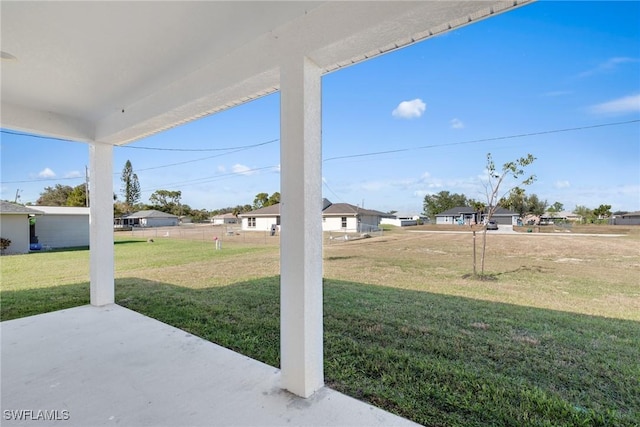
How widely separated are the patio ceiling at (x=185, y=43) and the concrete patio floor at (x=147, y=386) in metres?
1.78

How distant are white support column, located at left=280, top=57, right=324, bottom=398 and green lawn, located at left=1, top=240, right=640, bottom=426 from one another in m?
0.34

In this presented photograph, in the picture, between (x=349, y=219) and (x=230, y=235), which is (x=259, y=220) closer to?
(x=230, y=235)

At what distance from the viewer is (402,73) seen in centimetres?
397

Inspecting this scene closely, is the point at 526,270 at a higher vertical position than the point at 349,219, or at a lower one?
lower

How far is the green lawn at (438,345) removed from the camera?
4.99 feet

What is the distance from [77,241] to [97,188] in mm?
11999

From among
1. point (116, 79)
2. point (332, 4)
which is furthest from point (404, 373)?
point (116, 79)

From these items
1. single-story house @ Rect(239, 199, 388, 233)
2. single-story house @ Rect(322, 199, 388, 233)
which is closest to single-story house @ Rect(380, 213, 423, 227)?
single-story house @ Rect(239, 199, 388, 233)

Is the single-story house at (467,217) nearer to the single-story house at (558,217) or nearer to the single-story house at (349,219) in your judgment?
the single-story house at (558,217)

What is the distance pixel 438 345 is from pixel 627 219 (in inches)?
93.2

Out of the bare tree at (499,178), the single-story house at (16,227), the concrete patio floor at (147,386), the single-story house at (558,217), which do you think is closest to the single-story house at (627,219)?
the single-story house at (558,217)

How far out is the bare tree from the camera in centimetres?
354

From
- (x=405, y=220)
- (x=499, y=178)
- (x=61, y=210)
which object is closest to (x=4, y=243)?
(x=61, y=210)

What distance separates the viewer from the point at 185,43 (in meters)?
1.67
